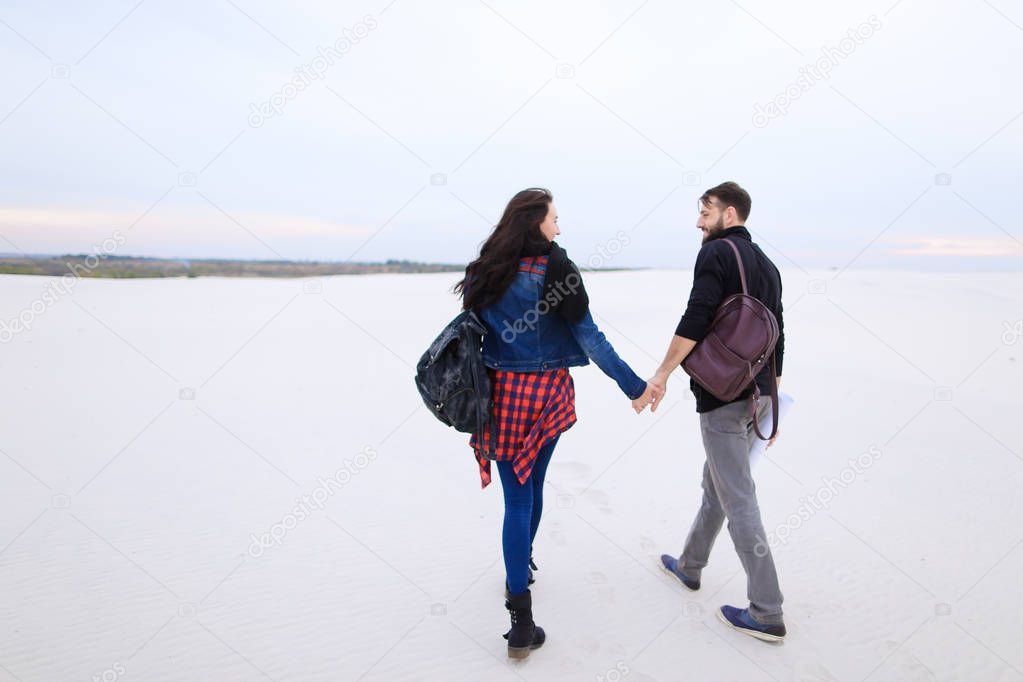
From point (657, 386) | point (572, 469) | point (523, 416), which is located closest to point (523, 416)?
point (523, 416)

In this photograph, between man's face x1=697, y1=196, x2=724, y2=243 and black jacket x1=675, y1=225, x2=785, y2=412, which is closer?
black jacket x1=675, y1=225, x2=785, y2=412

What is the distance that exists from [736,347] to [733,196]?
792 mm

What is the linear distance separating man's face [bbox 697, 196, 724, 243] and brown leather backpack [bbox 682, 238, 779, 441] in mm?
159

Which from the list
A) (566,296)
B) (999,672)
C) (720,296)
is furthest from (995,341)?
(566,296)

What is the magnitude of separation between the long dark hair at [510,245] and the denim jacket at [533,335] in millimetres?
53

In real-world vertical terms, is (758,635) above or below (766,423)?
below

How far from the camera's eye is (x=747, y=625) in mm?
2865

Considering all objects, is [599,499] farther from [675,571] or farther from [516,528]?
[516,528]

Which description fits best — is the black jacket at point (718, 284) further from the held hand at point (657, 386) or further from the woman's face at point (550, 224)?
the woman's face at point (550, 224)

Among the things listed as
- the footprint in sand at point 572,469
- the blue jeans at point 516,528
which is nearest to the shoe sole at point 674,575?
the blue jeans at point 516,528

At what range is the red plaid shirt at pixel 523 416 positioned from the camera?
2.65 meters

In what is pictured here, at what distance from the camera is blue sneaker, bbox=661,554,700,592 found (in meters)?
3.27

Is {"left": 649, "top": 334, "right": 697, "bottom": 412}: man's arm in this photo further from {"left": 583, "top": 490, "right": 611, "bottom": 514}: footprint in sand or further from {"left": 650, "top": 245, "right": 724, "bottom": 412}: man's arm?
{"left": 583, "top": 490, "right": 611, "bottom": 514}: footprint in sand

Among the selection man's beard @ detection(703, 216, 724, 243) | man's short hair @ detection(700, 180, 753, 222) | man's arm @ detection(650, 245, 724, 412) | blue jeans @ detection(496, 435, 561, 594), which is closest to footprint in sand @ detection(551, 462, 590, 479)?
blue jeans @ detection(496, 435, 561, 594)
